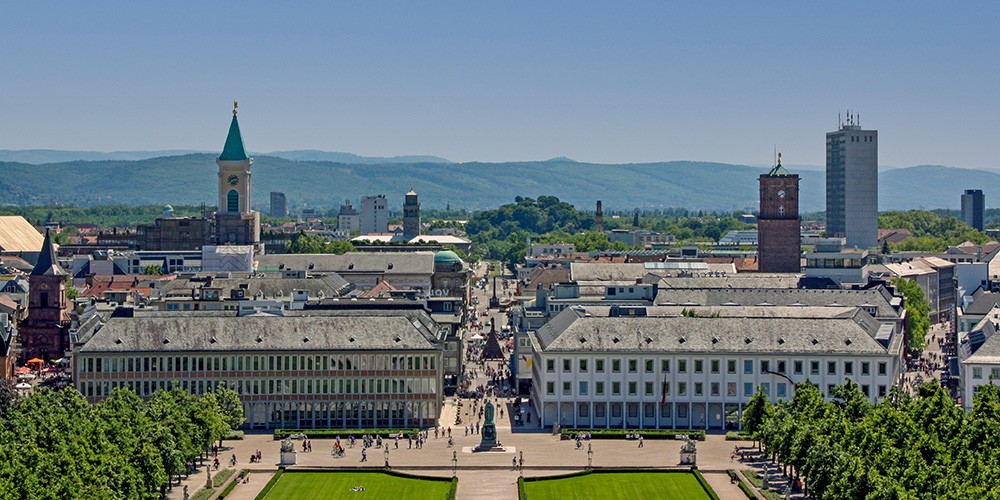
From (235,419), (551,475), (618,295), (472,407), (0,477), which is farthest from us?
(618,295)

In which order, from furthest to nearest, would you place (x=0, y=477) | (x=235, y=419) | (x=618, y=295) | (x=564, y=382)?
(x=618, y=295), (x=564, y=382), (x=235, y=419), (x=0, y=477)

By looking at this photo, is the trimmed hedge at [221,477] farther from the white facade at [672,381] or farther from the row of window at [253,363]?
the white facade at [672,381]

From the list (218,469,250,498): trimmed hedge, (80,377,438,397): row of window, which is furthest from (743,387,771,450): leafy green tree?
(218,469,250,498): trimmed hedge

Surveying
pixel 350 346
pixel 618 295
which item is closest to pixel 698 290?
pixel 618 295

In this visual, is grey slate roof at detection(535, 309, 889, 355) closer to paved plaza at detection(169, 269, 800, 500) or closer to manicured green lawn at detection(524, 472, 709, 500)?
paved plaza at detection(169, 269, 800, 500)

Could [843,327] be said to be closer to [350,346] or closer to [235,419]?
[350,346]

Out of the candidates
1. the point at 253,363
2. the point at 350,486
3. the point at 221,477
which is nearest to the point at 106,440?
the point at 221,477

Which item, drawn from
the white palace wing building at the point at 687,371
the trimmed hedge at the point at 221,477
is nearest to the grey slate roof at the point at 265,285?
the white palace wing building at the point at 687,371

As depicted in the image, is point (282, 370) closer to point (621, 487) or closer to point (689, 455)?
point (689, 455)
